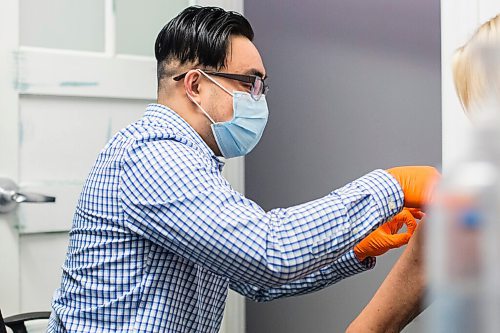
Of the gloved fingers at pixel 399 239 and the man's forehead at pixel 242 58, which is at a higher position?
the man's forehead at pixel 242 58

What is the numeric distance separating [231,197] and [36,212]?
3.30 feet

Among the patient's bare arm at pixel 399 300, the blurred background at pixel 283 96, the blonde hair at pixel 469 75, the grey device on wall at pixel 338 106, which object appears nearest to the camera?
the blonde hair at pixel 469 75

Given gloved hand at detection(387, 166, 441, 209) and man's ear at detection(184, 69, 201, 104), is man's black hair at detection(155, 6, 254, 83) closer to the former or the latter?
man's ear at detection(184, 69, 201, 104)

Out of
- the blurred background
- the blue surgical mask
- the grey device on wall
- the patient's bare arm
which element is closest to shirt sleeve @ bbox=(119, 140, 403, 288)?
the patient's bare arm

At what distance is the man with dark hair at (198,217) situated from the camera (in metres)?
1.17

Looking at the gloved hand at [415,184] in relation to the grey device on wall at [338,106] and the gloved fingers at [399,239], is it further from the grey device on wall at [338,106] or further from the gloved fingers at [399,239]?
the grey device on wall at [338,106]

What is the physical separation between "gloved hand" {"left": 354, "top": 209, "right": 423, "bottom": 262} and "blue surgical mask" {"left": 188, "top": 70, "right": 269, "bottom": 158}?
0.33 meters

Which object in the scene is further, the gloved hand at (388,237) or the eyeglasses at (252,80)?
the eyeglasses at (252,80)

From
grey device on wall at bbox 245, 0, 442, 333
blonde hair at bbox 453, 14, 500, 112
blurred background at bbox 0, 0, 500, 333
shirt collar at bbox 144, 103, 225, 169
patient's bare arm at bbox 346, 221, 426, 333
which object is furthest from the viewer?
grey device on wall at bbox 245, 0, 442, 333

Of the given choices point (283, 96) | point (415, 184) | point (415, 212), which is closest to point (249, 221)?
point (415, 184)

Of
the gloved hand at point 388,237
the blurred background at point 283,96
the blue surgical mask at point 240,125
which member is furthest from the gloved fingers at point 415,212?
the blurred background at point 283,96

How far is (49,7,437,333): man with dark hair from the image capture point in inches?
45.9

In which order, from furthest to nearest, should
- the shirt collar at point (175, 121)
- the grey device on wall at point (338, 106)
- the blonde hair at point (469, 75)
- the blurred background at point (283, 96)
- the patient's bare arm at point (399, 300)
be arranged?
the grey device on wall at point (338, 106) < the blurred background at point (283, 96) < the shirt collar at point (175, 121) < the patient's bare arm at point (399, 300) < the blonde hair at point (469, 75)

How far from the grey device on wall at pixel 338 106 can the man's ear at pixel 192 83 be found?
0.92 meters
